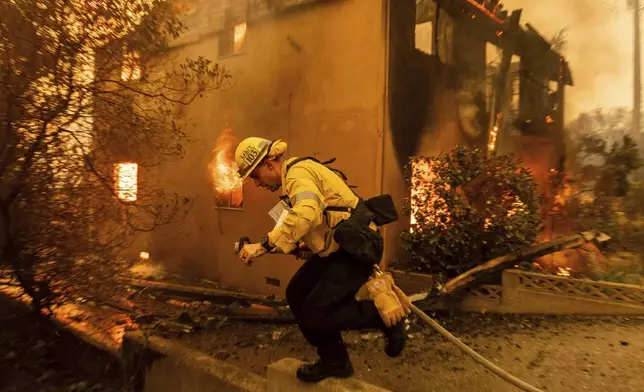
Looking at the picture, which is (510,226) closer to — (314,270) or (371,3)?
(314,270)

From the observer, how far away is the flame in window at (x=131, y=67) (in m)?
5.23

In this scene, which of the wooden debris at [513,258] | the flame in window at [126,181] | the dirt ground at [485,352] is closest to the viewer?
the dirt ground at [485,352]

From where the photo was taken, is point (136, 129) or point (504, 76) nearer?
point (136, 129)

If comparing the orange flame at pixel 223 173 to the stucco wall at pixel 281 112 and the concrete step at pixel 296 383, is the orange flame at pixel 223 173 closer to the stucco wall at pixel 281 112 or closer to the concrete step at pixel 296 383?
the stucco wall at pixel 281 112

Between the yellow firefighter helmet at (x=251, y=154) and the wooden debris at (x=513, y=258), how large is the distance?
3.60m

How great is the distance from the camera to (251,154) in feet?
10.5

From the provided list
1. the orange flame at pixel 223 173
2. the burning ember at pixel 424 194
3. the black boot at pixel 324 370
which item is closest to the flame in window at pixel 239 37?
the orange flame at pixel 223 173

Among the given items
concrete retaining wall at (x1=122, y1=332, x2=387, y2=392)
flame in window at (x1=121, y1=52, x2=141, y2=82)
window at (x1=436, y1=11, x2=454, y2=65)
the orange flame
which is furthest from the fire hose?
window at (x1=436, y1=11, x2=454, y2=65)

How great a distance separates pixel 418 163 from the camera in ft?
23.3

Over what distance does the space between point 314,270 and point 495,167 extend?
163 inches

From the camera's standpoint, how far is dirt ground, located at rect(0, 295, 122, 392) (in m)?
4.30

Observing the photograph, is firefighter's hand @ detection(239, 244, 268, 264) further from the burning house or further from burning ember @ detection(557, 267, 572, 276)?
burning ember @ detection(557, 267, 572, 276)

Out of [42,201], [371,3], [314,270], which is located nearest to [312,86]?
[371,3]

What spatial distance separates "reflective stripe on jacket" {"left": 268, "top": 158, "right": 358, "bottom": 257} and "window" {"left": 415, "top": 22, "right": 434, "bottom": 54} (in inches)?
227
